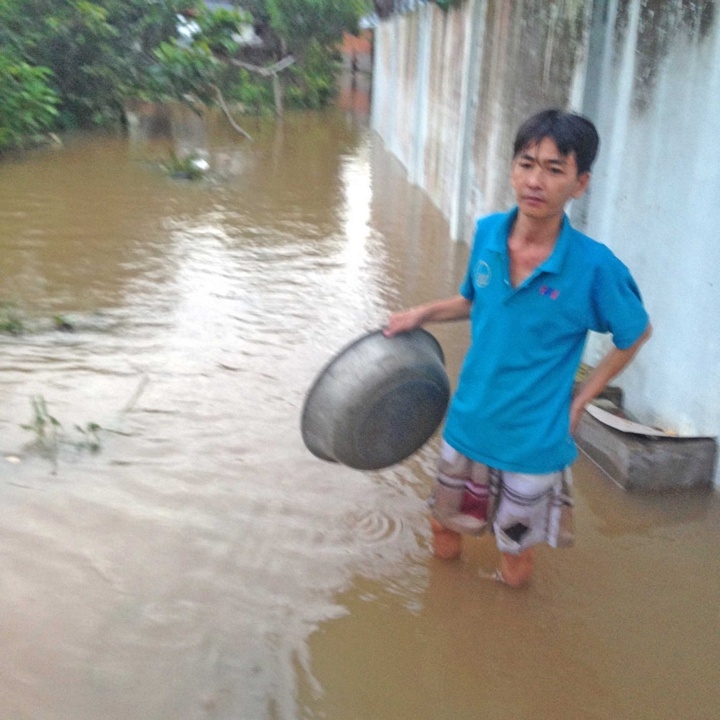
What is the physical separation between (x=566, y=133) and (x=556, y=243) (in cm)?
31

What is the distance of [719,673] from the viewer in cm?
247

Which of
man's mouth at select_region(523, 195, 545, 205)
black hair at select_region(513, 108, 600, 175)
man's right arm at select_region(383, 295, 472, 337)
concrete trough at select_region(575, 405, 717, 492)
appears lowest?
concrete trough at select_region(575, 405, 717, 492)

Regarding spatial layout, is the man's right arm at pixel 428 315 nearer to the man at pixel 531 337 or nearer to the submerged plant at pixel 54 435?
the man at pixel 531 337

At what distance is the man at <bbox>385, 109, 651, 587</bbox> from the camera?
2160 millimetres

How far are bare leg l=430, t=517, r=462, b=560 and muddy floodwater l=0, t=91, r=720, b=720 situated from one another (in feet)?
0.15

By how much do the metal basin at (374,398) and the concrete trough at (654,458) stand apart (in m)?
1.26

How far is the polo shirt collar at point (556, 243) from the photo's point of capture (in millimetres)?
2164

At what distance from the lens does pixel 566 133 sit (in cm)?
209

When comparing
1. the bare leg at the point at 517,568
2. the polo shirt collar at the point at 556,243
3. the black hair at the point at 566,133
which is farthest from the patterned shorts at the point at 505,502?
the black hair at the point at 566,133

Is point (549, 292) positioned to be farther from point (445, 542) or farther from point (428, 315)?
point (445, 542)

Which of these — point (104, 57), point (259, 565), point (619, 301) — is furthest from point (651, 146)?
point (104, 57)

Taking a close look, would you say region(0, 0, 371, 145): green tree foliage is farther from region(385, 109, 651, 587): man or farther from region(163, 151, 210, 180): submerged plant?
region(385, 109, 651, 587): man

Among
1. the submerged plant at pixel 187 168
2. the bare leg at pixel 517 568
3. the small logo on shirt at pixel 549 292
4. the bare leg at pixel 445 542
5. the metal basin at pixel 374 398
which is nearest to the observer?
the small logo on shirt at pixel 549 292

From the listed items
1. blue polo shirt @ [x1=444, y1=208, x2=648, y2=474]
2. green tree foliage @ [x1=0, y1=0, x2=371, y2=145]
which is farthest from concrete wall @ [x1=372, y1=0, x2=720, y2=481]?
green tree foliage @ [x1=0, y1=0, x2=371, y2=145]
